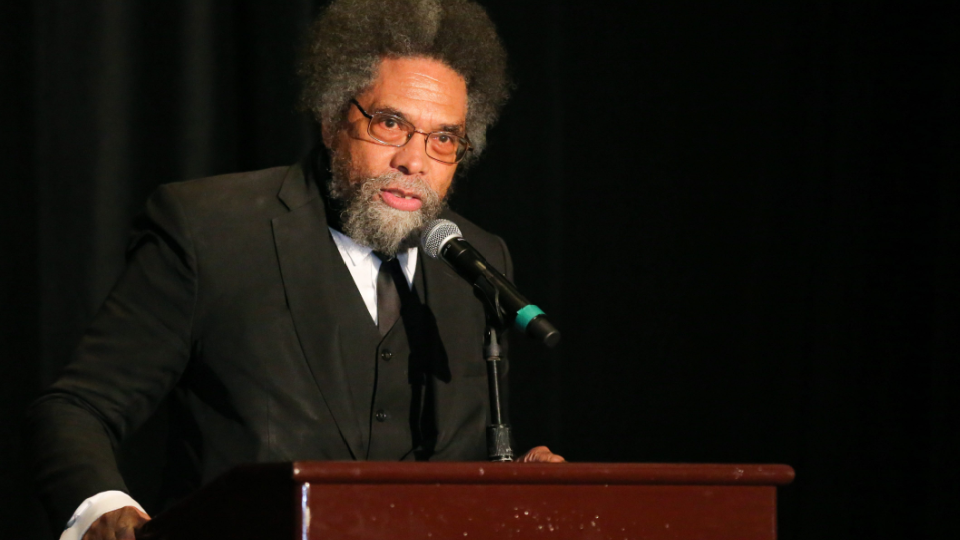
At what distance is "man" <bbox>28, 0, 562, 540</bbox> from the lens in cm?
170

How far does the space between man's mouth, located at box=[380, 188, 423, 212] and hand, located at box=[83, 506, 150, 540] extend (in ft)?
2.76

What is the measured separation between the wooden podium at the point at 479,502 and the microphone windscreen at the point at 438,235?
1.89 feet

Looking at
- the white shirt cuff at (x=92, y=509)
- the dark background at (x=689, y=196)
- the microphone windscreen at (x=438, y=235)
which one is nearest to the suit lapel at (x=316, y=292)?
the microphone windscreen at (x=438, y=235)

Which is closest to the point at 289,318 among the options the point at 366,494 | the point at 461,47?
the point at 461,47

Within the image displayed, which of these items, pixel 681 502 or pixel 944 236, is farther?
pixel 944 236

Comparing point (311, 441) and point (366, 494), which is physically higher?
point (366, 494)

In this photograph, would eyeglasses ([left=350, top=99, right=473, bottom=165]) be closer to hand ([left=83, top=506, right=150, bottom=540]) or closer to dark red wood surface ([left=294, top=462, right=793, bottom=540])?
hand ([left=83, top=506, right=150, bottom=540])

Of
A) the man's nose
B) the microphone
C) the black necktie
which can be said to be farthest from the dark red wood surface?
the man's nose

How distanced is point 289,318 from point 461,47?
687mm

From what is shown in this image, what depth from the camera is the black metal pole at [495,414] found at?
1.34 meters

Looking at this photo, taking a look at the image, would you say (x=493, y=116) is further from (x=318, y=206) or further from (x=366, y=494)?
(x=366, y=494)

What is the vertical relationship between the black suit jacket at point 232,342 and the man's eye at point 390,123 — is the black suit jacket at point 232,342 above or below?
below

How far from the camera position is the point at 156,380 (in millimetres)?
1690

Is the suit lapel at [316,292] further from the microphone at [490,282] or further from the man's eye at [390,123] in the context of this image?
the microphone at [490,282]
